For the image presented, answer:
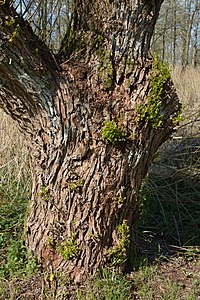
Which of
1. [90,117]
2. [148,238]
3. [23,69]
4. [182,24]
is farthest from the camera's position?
[182,24]

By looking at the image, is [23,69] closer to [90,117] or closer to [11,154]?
[90,117]

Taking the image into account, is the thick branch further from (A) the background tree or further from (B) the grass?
(A) the background tree

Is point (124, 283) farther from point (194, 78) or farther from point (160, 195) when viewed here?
point (194, 78)

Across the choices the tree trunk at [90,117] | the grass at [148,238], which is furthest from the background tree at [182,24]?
the tree trunk at [90,117]

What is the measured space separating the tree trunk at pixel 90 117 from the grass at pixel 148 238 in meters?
0.15

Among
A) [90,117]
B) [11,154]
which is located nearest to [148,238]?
[90,117]

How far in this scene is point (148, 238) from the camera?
125 inches

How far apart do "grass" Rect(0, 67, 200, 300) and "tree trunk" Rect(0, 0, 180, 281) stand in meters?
0.15

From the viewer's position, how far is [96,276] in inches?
93.6

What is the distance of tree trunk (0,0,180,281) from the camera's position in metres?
2.13

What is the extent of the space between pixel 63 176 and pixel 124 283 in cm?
81

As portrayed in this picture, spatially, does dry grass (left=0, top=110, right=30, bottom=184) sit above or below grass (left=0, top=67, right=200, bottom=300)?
above

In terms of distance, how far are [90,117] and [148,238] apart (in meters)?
1.44

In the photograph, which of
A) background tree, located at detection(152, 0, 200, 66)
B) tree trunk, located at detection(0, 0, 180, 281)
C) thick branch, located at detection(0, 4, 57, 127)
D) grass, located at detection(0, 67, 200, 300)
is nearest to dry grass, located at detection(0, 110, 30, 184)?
→ grass, located at detection(0, 67, 200, 300)
